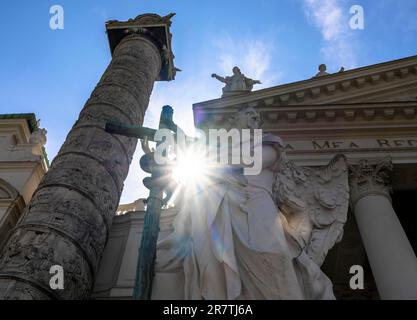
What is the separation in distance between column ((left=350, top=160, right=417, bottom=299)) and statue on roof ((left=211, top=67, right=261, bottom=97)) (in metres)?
5.72

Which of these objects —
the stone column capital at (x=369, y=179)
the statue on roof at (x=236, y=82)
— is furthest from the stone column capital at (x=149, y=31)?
the stone column capital at (x=369, y=179)

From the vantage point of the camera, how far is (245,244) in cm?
345

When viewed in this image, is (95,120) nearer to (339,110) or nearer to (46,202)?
(46,202)

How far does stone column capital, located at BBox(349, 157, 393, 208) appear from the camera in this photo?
9.67m

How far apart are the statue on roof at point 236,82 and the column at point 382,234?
5717mm

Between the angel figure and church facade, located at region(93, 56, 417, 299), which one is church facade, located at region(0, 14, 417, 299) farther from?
the angel figure

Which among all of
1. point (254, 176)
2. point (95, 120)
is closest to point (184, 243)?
point (254, 176)

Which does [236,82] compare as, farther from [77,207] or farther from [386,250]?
[77,207]

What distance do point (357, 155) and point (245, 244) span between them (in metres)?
8.35

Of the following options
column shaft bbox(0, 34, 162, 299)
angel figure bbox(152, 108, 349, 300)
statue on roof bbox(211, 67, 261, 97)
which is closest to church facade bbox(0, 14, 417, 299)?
column shaft bbox(0, 34, 162, 299)

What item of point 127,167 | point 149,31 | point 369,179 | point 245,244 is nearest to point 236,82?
point 149,31

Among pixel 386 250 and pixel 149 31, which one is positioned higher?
pixel 149 31

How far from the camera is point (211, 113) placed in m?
12.3

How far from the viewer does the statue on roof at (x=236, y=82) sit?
48.1 ft
